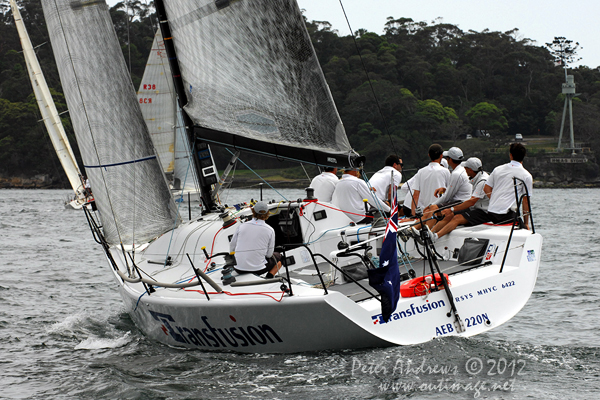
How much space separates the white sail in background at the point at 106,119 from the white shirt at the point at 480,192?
3.33 metres

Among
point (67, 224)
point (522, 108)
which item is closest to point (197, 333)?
point (67, 224)

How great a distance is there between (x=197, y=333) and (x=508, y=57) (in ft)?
268

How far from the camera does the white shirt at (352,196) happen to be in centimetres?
693

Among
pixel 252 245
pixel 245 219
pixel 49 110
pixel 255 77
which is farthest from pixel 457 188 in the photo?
pixel 49 110

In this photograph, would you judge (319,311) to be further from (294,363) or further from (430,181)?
(430,181)

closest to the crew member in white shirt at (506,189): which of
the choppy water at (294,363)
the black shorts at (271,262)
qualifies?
the choppy water at (294,363)

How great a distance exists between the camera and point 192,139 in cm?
678

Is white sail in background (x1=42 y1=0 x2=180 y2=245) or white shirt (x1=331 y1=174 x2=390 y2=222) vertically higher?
white sail in background (x1=42 y1=0 x2=180 y2=245)

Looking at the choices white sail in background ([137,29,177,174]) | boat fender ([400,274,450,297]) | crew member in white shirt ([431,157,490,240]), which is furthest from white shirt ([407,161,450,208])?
white sail in background ([137,29,177,174])

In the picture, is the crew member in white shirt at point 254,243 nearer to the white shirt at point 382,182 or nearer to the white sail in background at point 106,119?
the white sail in background at point 106,119

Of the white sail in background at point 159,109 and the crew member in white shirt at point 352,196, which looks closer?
the crew member in white shirt at point 352,196

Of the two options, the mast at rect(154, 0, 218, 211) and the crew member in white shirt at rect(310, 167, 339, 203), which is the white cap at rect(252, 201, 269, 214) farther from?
the crew member in white shirt at rect(310, 167, 339, 203)

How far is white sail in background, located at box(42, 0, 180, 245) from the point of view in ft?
23.5

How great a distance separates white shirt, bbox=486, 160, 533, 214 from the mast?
10.0 ft
